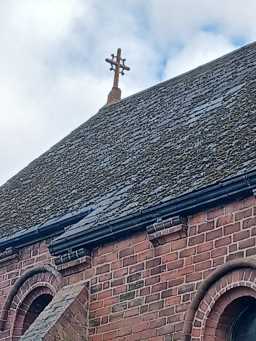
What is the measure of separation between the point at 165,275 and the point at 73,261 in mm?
1933

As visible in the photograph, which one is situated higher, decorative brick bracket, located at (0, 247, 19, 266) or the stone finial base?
the stone finial base

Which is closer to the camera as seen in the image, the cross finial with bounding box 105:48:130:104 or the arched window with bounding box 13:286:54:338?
the arched window with bounding box 13:286:54:338

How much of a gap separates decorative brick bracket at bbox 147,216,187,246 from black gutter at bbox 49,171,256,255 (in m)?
0.08

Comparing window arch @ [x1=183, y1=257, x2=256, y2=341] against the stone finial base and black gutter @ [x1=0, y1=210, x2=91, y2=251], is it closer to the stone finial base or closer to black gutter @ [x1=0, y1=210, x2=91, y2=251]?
black gutter @ [x1=0, y1=210, x2=91, y2=251]

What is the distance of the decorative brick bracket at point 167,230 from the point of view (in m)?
14.1

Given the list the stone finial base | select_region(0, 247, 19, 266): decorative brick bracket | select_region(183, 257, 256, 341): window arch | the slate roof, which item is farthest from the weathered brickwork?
the stone finial base

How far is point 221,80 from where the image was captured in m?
20.0

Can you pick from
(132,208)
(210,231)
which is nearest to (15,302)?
(132,208)

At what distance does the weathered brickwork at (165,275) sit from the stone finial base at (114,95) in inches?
379

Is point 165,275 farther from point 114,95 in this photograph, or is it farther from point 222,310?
point 114,95

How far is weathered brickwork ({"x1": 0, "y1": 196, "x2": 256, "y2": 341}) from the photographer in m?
13.4

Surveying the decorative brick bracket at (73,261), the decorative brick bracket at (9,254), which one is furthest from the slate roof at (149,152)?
the decorative brick bracket at (73,261)

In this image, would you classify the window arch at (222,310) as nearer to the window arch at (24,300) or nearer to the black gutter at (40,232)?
the black gutter at (40,232)

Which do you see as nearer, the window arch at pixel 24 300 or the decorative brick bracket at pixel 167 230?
the decorative brick bracket at pixel 167 230
